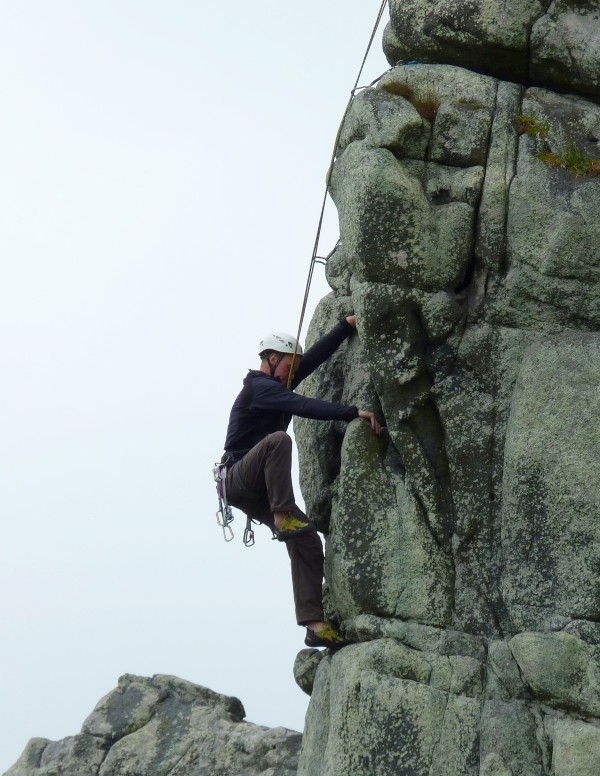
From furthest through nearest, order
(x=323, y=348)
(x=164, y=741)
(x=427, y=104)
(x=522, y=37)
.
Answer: (x=164, y=741) → (x=323, y=348) → (x=522, y=37) → (x=427, y=104)

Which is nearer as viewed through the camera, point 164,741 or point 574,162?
point 574,162

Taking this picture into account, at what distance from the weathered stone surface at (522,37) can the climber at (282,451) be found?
3873 mm

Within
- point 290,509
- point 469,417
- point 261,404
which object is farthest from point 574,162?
point 290,509

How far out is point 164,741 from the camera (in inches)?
746

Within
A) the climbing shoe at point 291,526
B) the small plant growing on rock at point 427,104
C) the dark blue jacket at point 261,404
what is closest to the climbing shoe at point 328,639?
the climbing shoe at point 291,526

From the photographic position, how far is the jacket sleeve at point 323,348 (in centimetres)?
1741

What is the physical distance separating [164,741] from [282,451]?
201 inches

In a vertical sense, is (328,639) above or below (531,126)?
below

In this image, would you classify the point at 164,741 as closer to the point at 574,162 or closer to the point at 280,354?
the point at 280,354

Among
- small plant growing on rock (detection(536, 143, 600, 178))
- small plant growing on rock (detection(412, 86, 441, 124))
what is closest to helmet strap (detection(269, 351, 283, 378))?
small plant growing on rock (detection(412, 86, 441, 124))

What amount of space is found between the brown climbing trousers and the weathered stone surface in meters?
5.66

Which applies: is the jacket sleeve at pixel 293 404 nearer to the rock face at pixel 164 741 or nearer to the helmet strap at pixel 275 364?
the helmet strap at pixel 275 364

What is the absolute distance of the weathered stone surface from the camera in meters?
17.2

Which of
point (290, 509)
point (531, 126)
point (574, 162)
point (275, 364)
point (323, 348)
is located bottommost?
point (290, 509)
